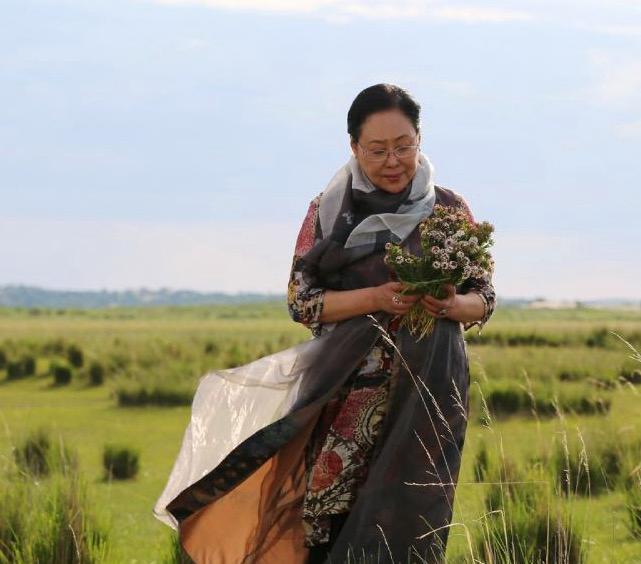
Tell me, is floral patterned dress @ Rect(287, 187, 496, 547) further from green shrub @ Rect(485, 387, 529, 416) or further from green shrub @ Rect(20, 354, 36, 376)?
green shrub @ Rect(20, 354, 36, 376)

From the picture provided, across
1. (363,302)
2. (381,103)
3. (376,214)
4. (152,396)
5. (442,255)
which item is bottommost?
(152,396)

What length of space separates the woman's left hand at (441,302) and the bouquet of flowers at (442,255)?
0.02m

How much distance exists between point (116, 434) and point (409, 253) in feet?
37.9

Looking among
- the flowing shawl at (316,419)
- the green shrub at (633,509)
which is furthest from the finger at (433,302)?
the green shrub at (633,509)

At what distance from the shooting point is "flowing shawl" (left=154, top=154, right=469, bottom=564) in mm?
4781

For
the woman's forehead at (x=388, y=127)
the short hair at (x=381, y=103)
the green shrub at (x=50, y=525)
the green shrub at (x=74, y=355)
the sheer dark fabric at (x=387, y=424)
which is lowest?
the green shrub at (x=74, y=355)

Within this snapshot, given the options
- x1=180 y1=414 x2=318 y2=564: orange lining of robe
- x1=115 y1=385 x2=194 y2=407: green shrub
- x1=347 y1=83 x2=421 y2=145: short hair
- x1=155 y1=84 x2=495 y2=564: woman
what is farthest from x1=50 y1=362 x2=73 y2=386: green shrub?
x1=347 y1=83 x2=421 y2=145: short hair

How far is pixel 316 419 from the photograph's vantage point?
16.3ft

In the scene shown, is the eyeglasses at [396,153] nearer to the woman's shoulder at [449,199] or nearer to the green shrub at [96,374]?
the woman's shoulder at [449,199]

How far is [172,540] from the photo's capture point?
6309mm

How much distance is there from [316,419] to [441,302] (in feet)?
2.38

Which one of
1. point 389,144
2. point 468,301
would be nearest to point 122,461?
point 468,301

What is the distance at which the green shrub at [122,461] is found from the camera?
11875 millimetres

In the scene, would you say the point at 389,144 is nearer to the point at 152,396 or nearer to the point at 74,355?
the point at 152,396
